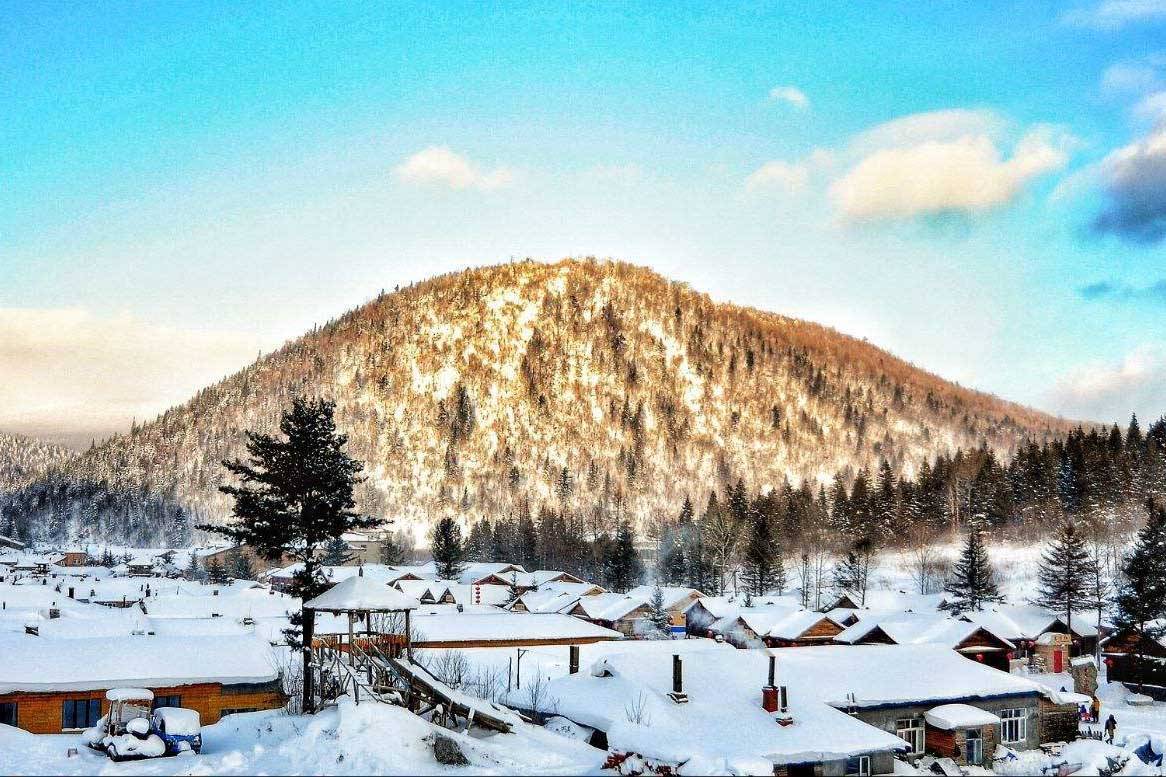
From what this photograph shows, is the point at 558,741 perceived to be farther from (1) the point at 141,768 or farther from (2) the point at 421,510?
(2) the point at 421,510

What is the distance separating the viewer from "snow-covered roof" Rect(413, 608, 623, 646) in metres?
50.2

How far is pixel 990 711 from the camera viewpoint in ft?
99.2

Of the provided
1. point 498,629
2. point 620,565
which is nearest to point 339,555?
point 620,565

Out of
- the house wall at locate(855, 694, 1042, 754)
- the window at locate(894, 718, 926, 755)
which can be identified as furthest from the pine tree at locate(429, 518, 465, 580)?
the window at locate(894, 718, 926, 755)

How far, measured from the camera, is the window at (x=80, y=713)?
2708 centimetres

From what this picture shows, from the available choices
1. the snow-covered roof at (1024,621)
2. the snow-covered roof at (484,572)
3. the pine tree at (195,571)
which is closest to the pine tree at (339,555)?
the pine tree at (195,571)

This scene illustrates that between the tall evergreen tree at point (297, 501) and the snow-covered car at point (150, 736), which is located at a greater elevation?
the tall evergreen tree at point (297, 501)

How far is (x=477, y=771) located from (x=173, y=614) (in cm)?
4575

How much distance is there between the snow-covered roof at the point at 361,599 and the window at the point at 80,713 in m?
12.7

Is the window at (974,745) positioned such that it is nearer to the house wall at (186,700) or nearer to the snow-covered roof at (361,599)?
the snow-covered roof at (361,599)

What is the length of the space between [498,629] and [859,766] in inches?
1226

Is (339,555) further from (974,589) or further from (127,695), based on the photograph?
(127,695)

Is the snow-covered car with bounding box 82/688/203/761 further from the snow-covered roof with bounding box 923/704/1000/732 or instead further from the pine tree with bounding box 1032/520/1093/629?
the pine tree with bounding box 1032/520/1093/629

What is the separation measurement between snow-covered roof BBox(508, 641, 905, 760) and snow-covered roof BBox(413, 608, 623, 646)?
22352 mm
